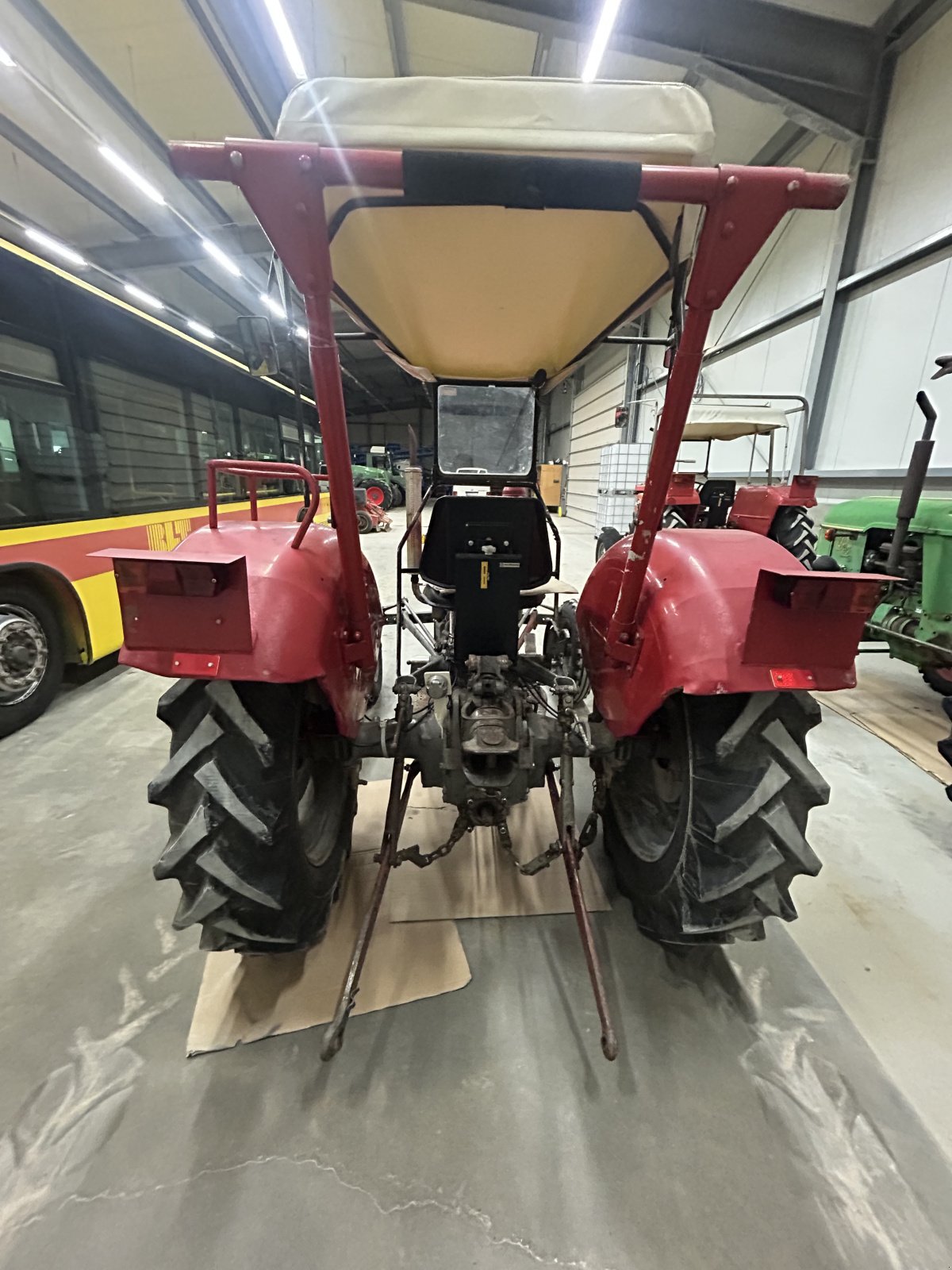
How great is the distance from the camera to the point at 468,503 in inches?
72.0

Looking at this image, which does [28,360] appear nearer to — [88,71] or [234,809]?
[234,809]

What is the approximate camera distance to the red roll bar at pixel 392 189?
0.85 metres

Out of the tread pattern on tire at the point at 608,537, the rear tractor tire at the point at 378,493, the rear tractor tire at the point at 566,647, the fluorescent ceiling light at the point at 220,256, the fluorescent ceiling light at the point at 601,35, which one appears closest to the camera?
the rear tractor tire at the point at 566,647

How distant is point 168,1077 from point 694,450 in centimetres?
996

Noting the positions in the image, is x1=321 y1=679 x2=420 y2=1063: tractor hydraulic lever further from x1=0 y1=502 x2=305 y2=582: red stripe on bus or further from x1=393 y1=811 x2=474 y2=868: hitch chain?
x1=0 y1=502 x2=305 y2=582: red stripe on bus

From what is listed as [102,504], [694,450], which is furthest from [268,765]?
[694,450]

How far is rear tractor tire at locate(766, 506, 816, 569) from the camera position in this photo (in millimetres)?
4918

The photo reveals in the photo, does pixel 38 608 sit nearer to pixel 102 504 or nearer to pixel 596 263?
pixel 102 504

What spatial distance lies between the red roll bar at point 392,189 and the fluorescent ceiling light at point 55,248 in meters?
3.08

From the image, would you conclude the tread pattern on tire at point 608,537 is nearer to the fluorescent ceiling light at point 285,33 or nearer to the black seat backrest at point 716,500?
the black seat backrest at point 716,500

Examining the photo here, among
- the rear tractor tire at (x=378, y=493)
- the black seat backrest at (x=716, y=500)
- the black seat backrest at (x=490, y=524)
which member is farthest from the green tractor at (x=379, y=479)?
the black seat backrest at (x=490, y=524)

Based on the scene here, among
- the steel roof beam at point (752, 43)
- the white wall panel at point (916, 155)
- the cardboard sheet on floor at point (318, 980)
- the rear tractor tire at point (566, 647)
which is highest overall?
the steel roof beam at point (752, 43)

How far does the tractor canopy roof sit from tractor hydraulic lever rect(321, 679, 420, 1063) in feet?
10.6

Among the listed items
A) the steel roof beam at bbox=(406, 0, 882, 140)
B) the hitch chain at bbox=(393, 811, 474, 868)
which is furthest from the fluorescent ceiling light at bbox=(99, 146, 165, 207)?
the hitch chain at bbox=(393, 811, 474, 868)
